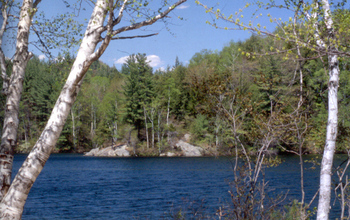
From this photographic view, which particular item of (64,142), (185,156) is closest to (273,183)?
(185,156)

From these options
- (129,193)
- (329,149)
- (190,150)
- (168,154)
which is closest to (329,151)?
(329,149)

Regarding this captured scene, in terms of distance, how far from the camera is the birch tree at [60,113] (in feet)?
10.6

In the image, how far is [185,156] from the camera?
1843 inches

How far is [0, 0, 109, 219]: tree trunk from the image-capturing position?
3.22 metres

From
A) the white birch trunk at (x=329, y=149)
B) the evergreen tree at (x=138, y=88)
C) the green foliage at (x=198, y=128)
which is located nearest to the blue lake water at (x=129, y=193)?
the white birch trunk at (x=329, y=149)

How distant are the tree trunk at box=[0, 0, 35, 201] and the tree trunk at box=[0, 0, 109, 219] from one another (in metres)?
0.78

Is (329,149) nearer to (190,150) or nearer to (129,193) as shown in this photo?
(129,193)

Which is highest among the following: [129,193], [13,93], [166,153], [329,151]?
[13,93]

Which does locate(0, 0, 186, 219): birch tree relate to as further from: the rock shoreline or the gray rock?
the gray rock

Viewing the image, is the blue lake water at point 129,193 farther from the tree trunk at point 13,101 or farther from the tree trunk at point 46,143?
the tree trunk at point 46,143

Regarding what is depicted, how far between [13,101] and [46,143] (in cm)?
132

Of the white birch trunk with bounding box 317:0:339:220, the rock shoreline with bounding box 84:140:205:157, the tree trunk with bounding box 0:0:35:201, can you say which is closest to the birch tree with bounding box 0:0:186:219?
the tree trunk with bounding box 0:0:35:201

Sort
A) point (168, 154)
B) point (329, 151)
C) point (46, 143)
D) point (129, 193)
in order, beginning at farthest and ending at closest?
point (168, 154) → point (129, 193) → point (329, 151) → point (46, 143)

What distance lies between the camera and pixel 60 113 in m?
3.32
